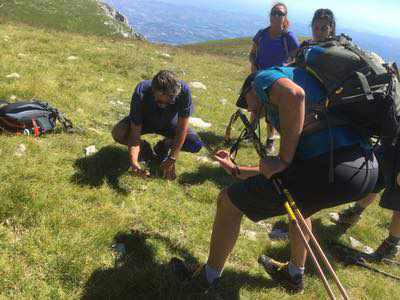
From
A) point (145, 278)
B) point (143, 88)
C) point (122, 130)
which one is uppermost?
point (143, 88)

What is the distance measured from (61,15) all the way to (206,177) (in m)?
118

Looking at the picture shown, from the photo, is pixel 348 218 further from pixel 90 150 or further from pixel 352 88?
pixel 90 150

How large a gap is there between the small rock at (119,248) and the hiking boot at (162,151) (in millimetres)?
3038

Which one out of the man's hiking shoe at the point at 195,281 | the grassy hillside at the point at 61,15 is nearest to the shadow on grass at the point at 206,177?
the man's hiking shoe at the point at 195,281

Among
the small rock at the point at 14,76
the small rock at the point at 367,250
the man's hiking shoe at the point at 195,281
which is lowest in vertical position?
the small rock at the point at 367,250

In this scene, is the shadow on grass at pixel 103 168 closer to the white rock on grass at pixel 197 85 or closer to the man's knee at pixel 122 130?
the man's knee at pixel 122 130

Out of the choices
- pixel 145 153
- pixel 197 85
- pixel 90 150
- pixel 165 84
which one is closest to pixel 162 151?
pixel 145 153

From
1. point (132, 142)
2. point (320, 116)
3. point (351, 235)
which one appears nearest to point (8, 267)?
point (132, 142)

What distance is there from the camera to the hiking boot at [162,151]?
831cm

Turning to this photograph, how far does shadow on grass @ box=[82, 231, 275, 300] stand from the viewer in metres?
4.77

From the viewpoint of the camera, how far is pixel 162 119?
25.5 feet

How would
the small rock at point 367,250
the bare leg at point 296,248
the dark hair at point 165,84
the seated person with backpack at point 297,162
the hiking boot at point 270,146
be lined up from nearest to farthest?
the seated person with backpack at point 297,162, the bare leg at point 296,248, the dark hair at point 165,84, the small rock at point 367,250, the hiking boot at point 270,146

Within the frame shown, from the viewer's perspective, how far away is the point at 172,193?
292 inches

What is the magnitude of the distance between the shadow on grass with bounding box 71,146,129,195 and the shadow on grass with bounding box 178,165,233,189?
128 cm
